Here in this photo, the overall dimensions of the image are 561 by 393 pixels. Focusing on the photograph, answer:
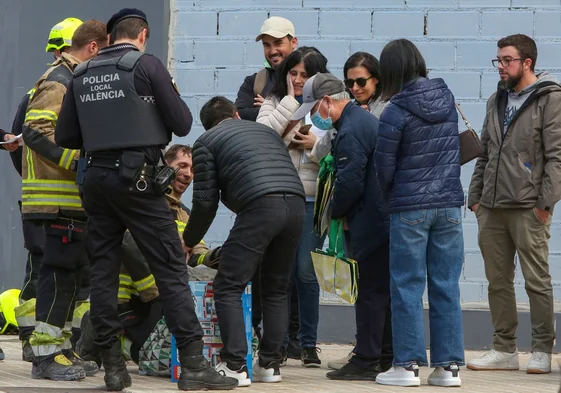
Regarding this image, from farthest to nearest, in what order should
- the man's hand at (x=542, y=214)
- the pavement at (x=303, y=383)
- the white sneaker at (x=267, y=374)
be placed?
the man's hand at (x=542, y=214)
the white sneaker at (x=267, y=374)
the pavement at (x=303, y=383)

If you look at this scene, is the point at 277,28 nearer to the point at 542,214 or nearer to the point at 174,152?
the point at 174,152

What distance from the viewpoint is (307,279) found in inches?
299

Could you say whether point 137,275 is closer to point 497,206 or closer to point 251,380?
point 251,380

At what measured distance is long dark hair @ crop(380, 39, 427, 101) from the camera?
6.77 metres

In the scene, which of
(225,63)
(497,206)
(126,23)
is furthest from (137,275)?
(225,63)

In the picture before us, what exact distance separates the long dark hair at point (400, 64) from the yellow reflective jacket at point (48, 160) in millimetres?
1811

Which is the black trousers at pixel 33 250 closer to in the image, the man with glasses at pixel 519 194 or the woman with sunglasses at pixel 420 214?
the woman with sunglasses at pixel 420 214

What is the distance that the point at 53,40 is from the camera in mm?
7594

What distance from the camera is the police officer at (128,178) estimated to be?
621 centimetres

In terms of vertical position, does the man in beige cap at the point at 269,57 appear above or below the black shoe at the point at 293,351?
above

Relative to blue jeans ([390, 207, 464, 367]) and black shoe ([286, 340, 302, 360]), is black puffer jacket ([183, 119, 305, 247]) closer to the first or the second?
blue jeans ([390, 207, 464, 367])

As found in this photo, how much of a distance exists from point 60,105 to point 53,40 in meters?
0.82

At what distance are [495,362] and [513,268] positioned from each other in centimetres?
63

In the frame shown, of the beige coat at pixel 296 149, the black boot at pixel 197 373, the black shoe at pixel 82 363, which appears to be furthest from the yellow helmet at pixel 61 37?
the black boot at pixel 197 373
